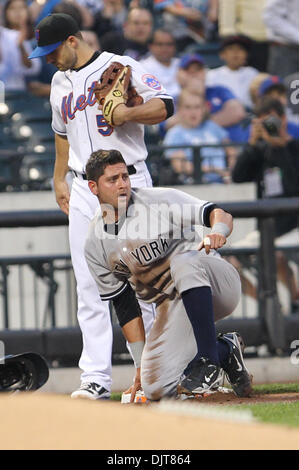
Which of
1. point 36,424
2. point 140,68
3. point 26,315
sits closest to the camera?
point 36,424

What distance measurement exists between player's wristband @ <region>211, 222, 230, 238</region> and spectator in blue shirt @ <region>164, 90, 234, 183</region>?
3951mm

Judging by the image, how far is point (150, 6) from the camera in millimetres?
11352

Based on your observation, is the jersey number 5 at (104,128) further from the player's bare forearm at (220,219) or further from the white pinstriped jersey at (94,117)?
the player's bare forearm at (220,219)

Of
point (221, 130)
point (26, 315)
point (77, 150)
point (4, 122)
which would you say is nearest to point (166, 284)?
point (77, 150)

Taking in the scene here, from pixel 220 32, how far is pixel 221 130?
5.46ft

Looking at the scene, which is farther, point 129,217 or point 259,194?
point 259,194

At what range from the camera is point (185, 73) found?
31.9 feet

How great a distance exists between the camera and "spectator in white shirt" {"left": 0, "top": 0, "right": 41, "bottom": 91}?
995cm

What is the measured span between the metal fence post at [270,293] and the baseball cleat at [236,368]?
175cm

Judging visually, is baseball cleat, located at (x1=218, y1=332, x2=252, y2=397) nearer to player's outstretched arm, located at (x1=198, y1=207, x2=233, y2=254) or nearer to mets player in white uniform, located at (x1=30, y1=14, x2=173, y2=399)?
mets player in white uniform, located at (x1=30, y1=14, x2=173, y2=399)

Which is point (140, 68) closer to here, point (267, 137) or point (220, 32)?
point (267, 137)

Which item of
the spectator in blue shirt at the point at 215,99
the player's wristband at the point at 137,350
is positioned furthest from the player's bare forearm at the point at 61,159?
the spectator in blue shirt at the point at 215,99

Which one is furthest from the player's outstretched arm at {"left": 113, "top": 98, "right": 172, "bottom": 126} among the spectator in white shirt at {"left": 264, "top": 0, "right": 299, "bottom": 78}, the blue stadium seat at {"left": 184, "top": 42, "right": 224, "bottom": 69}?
the blue stadium seat at {"left": 184, "top": 42, "right": 224, "bottom": 69}

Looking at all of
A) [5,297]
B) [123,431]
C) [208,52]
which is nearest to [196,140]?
[208,52]
